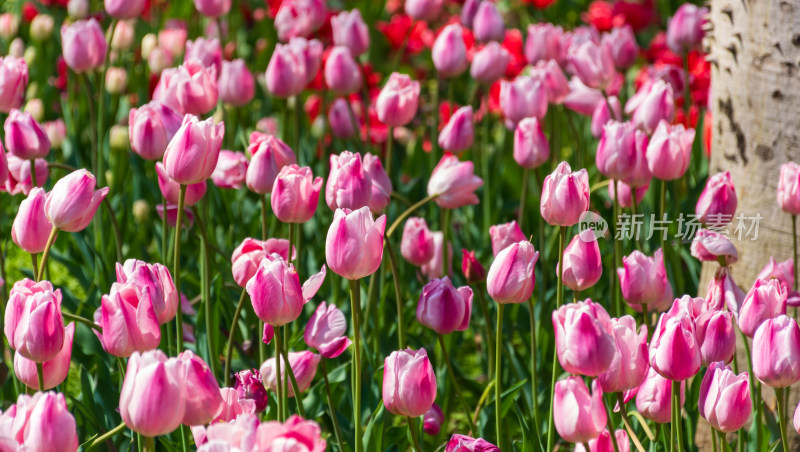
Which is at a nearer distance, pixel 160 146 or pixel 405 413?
pixel 405 413

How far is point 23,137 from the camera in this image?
1894 mm

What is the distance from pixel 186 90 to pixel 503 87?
2.79 feet

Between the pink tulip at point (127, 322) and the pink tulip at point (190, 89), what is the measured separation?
0.84 meters

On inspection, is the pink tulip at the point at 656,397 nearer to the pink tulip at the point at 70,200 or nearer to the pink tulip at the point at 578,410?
the pink tulip at the point at 578,410

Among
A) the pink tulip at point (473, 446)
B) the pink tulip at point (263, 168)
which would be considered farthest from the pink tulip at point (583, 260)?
the pink tulip at point (263, 168)

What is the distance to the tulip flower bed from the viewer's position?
1.22 metres

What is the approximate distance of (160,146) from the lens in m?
1.81

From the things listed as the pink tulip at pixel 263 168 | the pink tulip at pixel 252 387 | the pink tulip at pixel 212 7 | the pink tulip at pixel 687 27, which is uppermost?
the pink tulip at pixel 212 7

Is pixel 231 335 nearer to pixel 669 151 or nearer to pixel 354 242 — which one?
pixel 354 242

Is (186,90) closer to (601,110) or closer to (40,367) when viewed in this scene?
(40,367)

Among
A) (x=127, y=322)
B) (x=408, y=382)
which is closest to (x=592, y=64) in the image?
(x=408, y=382)

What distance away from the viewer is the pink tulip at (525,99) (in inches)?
94.8

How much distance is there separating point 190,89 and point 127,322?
899 millimetres

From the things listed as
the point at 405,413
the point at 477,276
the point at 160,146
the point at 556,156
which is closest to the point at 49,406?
the point at 405,413
